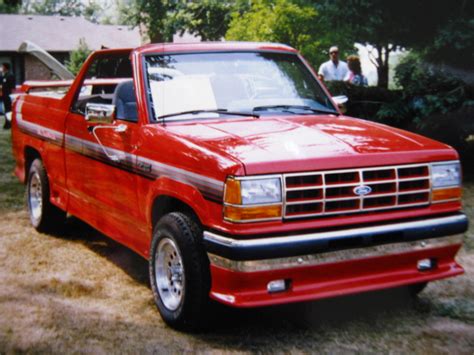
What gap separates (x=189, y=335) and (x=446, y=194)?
1831 millimetres

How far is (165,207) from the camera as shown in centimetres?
475

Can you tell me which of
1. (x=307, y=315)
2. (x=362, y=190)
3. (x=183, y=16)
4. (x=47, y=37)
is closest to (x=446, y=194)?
(x=362, y=190)

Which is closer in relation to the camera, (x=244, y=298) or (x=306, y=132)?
(x=244, y=298)

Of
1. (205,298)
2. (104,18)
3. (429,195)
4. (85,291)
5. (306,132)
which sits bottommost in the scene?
(85,291)

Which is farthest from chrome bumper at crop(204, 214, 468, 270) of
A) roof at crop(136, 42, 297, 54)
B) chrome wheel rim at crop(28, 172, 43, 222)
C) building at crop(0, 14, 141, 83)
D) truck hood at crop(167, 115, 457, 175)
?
building at crop(0, 14, 141, 83)

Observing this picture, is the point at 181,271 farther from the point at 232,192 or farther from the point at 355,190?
the point at 355,190

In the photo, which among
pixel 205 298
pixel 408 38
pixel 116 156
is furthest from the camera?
pixel 408 38

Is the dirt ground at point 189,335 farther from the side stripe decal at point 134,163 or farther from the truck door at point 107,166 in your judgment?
the side stripe decal at point 134,163

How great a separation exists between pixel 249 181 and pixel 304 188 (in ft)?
1.07

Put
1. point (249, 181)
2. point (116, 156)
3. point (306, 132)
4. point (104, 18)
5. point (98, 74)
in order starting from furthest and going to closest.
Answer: point (104, 18) → point (98, 74) → point (116, 156) → point (306, 132) → point (249, 181)

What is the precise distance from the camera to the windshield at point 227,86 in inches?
199

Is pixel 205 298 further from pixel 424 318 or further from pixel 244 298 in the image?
pixel 424 318

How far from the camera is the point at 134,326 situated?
4.59 meters

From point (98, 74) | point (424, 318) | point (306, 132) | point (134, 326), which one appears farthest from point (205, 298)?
point (98, 74)
